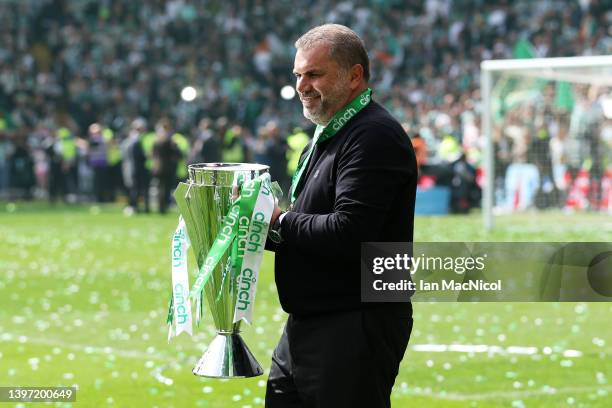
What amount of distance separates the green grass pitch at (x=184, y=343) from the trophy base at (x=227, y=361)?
1384 mm

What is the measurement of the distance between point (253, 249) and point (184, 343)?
5700 millimetres

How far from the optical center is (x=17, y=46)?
115 ft

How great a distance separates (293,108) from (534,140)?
43.7ft

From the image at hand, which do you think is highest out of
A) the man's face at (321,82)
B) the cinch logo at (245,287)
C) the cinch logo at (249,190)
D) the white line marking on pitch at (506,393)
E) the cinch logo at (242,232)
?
the man's face at (321,82)

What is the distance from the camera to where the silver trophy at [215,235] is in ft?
14.6

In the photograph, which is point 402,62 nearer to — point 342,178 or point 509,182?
point 509,182

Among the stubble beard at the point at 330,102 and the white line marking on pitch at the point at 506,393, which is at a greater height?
the stubble beard at the point at 330,102

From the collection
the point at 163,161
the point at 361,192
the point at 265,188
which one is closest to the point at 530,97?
the point at 163,161

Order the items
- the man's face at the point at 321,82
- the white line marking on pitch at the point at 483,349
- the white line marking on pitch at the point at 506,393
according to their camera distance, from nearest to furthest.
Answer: the man's face at the point at 321,82 → the white line marking on pitch at the point at 506,393 → the white line marking on pitch at the point at 483,349

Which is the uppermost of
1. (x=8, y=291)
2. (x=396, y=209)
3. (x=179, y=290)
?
(x=396, y=209)

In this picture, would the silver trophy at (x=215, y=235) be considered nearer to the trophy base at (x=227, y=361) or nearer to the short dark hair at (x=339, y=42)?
the trophy base at (x=227, y=361)

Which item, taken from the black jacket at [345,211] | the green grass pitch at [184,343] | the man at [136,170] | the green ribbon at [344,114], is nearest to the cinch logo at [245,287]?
the black jacket at [345,211]

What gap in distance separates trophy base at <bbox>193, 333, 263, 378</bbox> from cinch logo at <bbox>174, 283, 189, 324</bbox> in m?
0.14

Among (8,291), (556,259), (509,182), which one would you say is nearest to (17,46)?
(509,182)
